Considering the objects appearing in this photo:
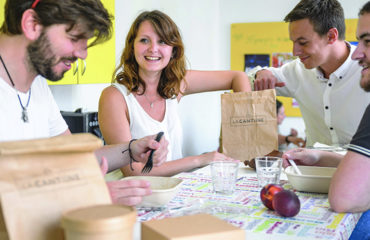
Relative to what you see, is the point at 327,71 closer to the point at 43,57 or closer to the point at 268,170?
the point at 268,170

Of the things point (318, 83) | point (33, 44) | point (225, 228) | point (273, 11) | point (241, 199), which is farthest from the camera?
point (273, 11)

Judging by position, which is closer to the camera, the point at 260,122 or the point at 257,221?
the point at 257,221

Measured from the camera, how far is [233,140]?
6.58ft

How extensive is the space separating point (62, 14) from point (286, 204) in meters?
0.80

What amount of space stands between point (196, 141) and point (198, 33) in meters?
1.10

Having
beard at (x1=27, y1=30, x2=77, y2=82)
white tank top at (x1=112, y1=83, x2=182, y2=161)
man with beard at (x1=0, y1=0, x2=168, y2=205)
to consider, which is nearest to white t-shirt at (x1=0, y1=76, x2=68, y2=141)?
man with beard at (x1=0, y1=0, x2=168, y2=205)

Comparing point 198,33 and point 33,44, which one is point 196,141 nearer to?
point 198,33

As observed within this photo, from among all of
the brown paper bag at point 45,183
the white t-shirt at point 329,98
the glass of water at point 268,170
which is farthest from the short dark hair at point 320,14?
the brown paper bag at point 45,183

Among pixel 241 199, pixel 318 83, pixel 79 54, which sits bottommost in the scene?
pixel 241 199

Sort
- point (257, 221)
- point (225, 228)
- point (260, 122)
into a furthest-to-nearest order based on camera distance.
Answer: point (260, 122) → point (257, 221) → point (225, 228)

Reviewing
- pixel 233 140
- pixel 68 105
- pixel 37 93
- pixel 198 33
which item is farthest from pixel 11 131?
pixel 198 33

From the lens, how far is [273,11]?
4.70 m

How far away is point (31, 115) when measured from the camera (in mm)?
1436

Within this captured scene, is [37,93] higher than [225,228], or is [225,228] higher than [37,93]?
[37,93]
